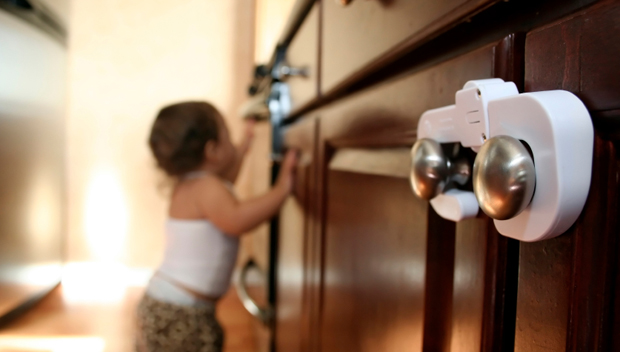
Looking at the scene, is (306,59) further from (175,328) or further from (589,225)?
(175,328)

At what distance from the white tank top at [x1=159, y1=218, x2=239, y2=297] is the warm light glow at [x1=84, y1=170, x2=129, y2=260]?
962 mm

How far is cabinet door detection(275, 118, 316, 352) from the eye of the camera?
25.6 inches

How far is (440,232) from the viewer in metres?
0.27

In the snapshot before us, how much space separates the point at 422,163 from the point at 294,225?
0.57 m

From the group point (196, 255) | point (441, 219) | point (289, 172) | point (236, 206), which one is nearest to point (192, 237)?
point (196, 255)

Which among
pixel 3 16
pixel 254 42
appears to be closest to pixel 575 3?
pixel 3 16

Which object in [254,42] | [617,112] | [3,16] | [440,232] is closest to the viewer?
[617,112]

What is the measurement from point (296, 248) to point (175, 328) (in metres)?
0.45

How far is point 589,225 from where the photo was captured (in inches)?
6.1

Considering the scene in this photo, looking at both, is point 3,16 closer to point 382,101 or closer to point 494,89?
point 382,101

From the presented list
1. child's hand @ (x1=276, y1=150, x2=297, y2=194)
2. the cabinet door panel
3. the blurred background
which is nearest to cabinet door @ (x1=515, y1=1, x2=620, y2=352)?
the cabinet door panel

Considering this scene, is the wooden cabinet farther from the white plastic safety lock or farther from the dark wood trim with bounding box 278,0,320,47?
the dark wood trim with bounding box 278,0,320,47

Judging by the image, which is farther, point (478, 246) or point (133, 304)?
point (133, 304)

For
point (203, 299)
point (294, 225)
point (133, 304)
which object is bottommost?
point (133, 304)
